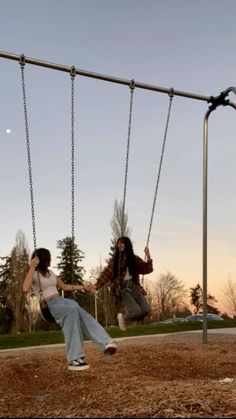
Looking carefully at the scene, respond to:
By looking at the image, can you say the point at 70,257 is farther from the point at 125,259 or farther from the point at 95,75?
the point at 95,75

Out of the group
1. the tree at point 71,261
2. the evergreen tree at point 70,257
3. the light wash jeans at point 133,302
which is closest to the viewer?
the light wash jeans at point 133,302

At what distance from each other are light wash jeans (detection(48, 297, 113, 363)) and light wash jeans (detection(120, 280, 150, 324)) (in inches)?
57.5

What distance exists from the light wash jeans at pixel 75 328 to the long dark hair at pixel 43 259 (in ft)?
1.56

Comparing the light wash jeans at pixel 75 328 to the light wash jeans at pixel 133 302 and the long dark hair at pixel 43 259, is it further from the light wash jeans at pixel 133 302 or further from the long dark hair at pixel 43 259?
the light wash jeans at pixel 133 302

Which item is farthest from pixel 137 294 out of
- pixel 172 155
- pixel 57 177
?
pixel 172 155

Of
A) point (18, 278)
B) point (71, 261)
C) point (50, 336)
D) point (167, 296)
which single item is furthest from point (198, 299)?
point (71, 261)

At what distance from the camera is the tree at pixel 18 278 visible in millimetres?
33750

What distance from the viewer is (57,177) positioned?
9.59 metres

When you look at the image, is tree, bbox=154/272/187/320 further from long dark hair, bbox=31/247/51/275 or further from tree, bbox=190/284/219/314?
long dark hair, bbox=31/247/51/275

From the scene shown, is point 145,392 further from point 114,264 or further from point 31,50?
point 31,50

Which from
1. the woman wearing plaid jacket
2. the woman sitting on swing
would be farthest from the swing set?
the woman wearing plaid jacket

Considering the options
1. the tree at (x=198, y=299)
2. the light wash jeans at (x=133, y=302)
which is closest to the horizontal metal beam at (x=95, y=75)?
the light wash jeans at (x=133, y=302)

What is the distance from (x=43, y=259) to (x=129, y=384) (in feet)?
5.99

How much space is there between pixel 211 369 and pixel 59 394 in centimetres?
332
